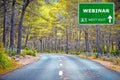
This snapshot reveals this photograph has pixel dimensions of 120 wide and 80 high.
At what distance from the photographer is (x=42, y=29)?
96.0m

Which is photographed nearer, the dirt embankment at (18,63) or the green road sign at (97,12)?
the dirt embankment at (18,63)

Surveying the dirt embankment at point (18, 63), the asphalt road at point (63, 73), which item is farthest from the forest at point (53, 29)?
the asphalt road at point (63, 73)

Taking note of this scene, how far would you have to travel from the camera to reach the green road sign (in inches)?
1224

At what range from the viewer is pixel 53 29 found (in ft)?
345

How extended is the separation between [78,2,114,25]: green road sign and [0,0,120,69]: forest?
7668 mm

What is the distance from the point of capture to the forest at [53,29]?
144ft

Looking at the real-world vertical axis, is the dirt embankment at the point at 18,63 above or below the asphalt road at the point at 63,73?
below

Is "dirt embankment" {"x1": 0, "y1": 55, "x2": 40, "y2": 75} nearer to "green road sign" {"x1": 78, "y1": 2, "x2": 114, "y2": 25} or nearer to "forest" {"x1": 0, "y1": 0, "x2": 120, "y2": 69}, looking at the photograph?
"forest" {"x1": 0, "y1": 0, "x2": 120, "y2": 69}

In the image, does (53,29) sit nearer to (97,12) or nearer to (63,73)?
(97,12)

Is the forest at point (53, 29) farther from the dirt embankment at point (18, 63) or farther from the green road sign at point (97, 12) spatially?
the green road sign at point (97, 12)

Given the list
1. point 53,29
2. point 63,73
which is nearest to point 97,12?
point 63,73

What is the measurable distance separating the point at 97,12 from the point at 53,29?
7425 cm

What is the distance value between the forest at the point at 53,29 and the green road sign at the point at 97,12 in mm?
7668

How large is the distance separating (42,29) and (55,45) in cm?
1866
